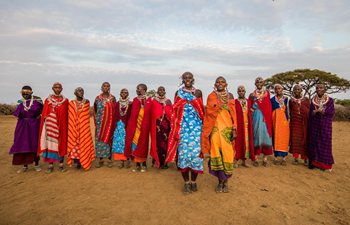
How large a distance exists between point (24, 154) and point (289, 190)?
6.18 meters

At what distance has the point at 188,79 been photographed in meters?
4.75

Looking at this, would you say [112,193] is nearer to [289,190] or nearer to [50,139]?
[50,139]

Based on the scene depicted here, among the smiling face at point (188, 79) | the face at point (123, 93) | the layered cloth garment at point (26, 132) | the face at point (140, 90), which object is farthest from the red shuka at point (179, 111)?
the layered cloth garment at point (26, 132)

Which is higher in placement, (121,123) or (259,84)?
(259,84)

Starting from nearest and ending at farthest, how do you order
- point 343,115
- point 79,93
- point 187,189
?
point 187,189, point 79,93, point 343,115

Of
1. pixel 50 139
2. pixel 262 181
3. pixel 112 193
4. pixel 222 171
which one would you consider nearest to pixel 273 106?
→ pixel 262 181

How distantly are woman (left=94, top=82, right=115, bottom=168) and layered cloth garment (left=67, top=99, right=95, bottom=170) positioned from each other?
254mm

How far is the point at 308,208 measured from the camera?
4242mm

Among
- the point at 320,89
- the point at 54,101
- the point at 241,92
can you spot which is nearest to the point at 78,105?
the point at 54,101

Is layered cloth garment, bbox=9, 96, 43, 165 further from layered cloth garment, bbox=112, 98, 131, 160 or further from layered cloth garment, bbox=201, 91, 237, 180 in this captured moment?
layered cloth garment, bbox=201, 91, 237, 180

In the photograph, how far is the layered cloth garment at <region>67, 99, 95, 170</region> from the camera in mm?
6316

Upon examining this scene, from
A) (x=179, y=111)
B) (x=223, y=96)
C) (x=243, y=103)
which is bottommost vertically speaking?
(x=179, y=111)

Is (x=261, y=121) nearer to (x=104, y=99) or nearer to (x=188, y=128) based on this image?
(x=188, y=128)

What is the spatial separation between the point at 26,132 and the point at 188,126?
428 centimetres
